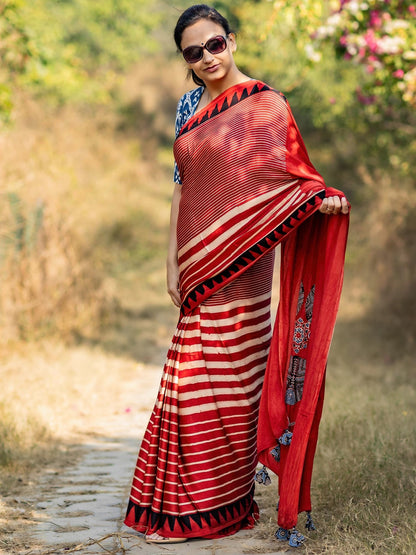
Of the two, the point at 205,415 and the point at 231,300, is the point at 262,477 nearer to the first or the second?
Result: the point at 205,415

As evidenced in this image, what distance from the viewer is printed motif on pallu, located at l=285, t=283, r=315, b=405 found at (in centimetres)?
287

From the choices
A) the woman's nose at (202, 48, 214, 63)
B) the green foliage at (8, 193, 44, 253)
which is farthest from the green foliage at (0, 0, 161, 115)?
the woman's nose at (202, 48, 214, 63)

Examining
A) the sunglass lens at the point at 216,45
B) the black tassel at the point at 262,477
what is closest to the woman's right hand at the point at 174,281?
the black tassel at the point at 262,477

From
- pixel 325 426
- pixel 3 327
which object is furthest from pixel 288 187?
→ pixel 3 327

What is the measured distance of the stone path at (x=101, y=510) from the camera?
2.86m

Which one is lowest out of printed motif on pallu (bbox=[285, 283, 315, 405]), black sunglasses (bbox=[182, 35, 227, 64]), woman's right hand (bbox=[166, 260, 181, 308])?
printed motif on pallu (bbox=[285, 283, 315, 405])

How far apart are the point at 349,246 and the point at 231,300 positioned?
277 inches

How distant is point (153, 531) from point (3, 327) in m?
3.83

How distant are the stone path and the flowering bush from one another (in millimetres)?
3195

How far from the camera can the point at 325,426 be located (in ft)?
13.9

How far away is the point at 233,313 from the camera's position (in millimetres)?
2967

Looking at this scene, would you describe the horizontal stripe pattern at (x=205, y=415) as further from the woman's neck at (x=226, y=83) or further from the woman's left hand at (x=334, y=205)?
the woman's neck at (x=226, y=83)

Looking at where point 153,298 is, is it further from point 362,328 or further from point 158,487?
point 158,487

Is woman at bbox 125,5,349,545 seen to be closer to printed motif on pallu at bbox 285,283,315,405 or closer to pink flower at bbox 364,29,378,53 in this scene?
printed motif on pallu at bbox 285,283,315,405
